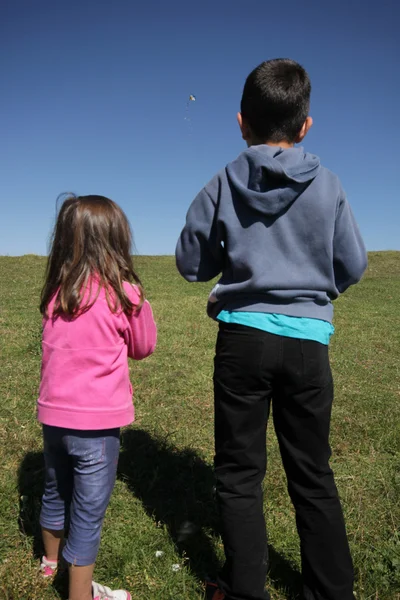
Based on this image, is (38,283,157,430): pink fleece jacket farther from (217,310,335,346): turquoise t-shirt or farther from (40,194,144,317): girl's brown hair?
(217,310,335,346): turquoise t-shirt

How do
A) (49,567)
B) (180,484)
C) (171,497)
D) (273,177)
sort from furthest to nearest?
(180,484), (171,497), (49,567), (273,177)

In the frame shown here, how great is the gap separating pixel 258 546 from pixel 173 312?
26.9 ft

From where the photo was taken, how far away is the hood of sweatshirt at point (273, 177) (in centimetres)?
208

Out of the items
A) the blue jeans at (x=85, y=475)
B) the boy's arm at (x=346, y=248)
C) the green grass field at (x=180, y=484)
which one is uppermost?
the boy's arm at (x=346, y=248)

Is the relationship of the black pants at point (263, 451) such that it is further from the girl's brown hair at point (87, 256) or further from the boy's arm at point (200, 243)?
the girl's brown hair at point (87, 256)

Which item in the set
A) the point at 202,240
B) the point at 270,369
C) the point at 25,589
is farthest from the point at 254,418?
the point at 25,589

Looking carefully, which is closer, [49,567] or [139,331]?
[139,331]

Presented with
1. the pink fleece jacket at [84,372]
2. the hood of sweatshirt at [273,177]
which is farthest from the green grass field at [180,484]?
the hood of sweatshirt at [273,177]

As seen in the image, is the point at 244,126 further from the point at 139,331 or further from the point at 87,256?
the point at 139,331

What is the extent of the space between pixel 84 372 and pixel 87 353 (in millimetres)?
80

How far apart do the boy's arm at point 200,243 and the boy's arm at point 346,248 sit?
499 mm

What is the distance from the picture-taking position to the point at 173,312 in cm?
1037

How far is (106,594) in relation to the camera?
7.89 feet

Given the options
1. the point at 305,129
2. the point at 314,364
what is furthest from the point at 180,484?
the point at 305,129
